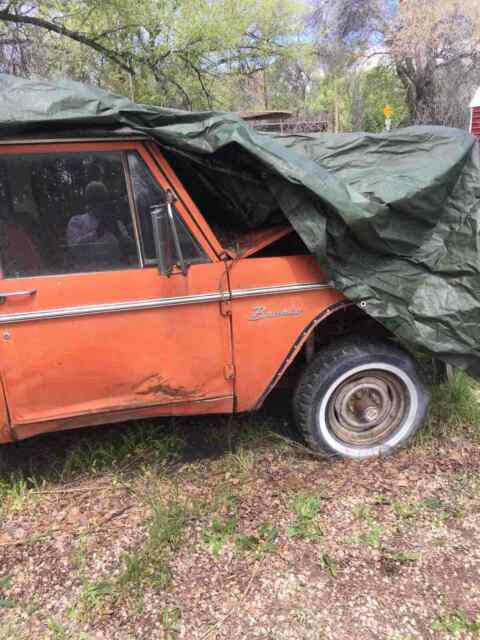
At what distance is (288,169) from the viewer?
2.43 meters

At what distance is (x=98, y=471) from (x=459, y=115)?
20036 mm

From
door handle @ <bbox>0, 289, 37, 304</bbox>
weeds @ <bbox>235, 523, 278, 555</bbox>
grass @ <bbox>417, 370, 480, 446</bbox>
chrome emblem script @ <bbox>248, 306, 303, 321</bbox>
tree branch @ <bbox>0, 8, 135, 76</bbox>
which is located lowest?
weeds @ <bbox>235, 523, 278, 555</bbox>

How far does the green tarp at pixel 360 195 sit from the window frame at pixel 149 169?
0.07 meters

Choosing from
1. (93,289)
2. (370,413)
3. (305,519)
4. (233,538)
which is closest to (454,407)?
(370,413)

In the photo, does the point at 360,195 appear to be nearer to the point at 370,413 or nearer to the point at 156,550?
the point at 370,413

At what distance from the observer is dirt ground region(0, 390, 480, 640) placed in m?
2.05

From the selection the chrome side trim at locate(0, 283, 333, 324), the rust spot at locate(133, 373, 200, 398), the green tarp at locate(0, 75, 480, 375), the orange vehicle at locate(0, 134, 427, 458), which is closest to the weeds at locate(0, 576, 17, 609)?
the orange vehicle at locate(0, 134, 427, 458)

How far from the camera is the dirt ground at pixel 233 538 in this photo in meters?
2.05

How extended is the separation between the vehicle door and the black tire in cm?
72

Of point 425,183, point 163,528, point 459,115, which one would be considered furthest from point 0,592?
point 459,115

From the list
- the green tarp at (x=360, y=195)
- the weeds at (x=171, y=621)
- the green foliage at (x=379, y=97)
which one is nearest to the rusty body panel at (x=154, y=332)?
the green tarp at (x=360, y=195)

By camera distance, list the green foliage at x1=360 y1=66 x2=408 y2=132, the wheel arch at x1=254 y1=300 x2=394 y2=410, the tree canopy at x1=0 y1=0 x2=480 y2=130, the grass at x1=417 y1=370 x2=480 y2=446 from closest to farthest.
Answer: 1. the wheel arch at x1=254 y1=300 x2=394 y2=410
2. the grass at x1=417 y1=370 x2=480 y2=446
3. the tree canopy at x1=0 y1=0 x2=480 y2=130
4. the green foliage at x1=360 y1=66 x2=408 y2=132

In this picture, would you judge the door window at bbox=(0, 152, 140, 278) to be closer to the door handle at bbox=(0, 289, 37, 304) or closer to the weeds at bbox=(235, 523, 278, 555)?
the door handle at bbox=(0, 289, 37, 304)

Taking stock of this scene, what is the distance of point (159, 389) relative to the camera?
2635 mm
